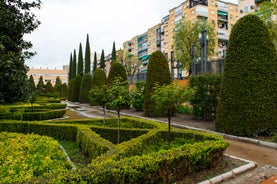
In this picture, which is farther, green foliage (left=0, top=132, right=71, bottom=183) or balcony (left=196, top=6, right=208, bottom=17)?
balcony (left=196, top=6, right=208, bottom=17)

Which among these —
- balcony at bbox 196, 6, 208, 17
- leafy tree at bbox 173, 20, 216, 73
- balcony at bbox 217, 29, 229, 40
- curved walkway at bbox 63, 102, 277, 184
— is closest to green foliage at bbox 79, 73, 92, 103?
leafy tree at bbox 173, 20, 216, 73

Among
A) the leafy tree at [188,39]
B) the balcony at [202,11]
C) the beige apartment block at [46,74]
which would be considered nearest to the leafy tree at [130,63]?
the balcony at [202,11]

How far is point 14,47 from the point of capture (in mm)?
9703

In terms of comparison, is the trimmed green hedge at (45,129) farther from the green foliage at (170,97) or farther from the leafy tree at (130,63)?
the leafy tree at (130,63)

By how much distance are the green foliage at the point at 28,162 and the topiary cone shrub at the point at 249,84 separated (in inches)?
298

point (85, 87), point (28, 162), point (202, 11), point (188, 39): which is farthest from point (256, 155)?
point (202, 11)

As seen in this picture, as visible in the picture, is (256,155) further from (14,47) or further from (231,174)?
(14,47)

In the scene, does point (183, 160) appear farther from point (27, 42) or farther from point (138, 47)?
point (138, 47)

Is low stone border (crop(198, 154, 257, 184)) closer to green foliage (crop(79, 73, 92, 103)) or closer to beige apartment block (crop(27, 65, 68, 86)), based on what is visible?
green foliage (crop(79, 73, 92, 103))

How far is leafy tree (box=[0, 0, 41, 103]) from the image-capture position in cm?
815

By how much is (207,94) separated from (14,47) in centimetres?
1112

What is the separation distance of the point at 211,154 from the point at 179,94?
2078 millimetres

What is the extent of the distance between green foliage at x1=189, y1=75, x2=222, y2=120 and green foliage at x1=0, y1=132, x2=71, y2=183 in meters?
9.74

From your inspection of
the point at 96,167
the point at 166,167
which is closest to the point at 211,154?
the point at 166,167
